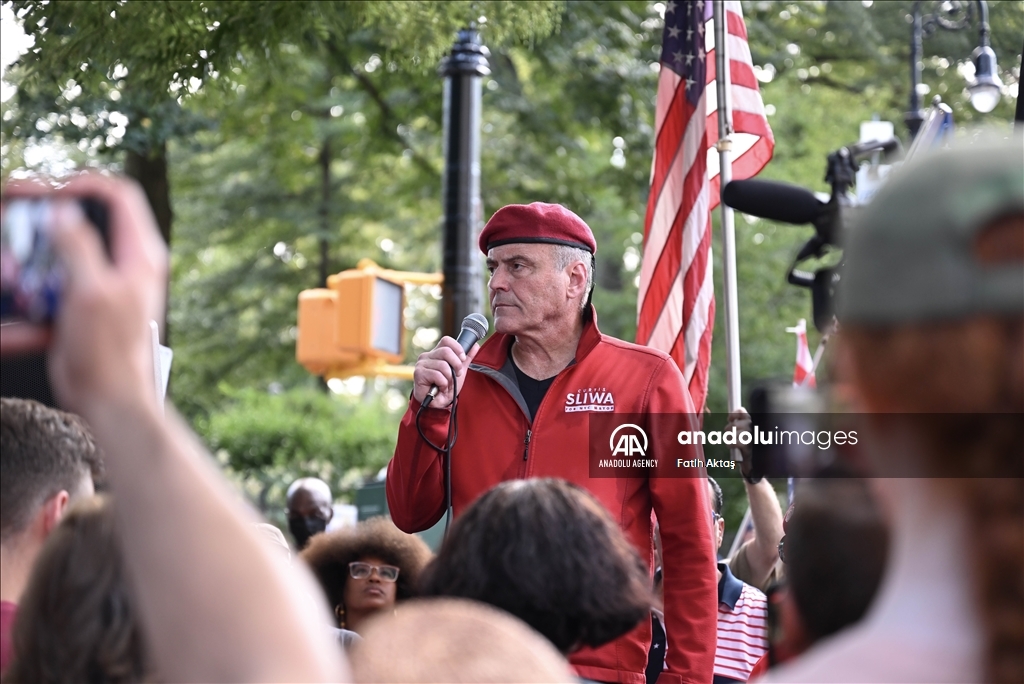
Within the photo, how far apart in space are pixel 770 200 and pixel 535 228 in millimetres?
886

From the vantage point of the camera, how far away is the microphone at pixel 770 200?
4508 mm

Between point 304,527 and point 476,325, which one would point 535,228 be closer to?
point 476,325

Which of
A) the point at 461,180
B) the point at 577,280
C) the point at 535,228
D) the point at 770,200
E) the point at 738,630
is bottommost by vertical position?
the point at 738,630

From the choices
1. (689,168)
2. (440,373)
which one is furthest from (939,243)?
(689,168)

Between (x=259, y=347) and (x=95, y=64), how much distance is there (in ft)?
46.2

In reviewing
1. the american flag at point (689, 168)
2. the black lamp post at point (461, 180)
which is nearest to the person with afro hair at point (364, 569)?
the american flag at point (689, 168)

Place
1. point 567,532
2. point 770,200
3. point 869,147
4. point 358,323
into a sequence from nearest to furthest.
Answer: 1. point 567,532
2. point 770,200
3. point 869,147
4. point 358,323

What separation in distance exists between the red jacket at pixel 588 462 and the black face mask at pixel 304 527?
15.3ft

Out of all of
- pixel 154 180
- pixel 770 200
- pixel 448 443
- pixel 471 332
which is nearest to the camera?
pixel 448 443

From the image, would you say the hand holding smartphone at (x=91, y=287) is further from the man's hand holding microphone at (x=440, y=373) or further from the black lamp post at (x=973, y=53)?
the black lamp post at (x=973, y=53)

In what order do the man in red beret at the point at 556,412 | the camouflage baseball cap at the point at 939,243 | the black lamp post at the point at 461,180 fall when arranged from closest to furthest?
1. the camouflage baseball cap at the point at 939,243
2. the man in red beret at the point at 556,412
3. the black lamp post at the point at 461,180

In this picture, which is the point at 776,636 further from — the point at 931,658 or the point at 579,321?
the point at 579,321

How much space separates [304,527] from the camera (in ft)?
28.2

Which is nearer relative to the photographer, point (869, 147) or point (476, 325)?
point (476, 325)
